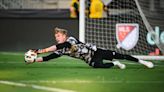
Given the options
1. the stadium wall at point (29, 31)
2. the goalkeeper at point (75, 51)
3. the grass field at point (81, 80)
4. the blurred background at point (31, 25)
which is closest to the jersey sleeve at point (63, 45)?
the goalkeeper at point (75, 51)

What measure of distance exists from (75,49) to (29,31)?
191 inches

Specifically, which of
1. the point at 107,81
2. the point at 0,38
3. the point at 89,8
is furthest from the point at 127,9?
the point at 107,81

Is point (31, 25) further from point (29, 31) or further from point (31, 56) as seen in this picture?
point (31, 56)

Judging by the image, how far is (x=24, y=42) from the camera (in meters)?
10.7

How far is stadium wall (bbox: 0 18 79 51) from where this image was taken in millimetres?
10516

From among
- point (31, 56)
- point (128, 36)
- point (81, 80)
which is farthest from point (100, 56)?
point (128, 36)

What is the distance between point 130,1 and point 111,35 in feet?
2.38

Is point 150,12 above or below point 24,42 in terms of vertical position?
above

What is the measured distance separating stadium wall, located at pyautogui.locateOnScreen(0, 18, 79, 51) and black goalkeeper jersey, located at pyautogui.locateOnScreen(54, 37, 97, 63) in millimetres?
4459

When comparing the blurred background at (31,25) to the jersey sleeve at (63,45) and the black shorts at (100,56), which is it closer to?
the black shorts at (100,56)

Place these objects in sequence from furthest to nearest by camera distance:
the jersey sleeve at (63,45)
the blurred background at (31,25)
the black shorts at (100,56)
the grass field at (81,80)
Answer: the blurred background at (31,25) → the black shorts at (100,56) → the jersey sleeve at (63,45) → the grass field at (81,80)

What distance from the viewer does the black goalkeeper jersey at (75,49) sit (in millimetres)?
5867

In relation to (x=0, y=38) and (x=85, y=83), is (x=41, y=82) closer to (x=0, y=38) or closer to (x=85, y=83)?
(x=85, y=83)

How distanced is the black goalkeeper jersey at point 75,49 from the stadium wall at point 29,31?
4.46 metres
